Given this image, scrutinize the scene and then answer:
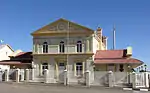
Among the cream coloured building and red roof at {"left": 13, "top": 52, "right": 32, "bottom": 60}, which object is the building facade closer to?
the cream coloured building

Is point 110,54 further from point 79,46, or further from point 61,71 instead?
point 61,71

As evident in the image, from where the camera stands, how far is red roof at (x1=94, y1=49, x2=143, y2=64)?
40.3m

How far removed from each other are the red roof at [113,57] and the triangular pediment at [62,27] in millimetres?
4630

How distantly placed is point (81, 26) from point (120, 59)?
7.25 meters

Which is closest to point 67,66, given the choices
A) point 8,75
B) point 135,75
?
point 8,75

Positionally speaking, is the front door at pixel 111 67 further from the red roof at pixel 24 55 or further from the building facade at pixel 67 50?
the red roof at pixel 24 55

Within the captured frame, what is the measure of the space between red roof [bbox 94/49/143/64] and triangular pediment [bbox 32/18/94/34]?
463 centimetres

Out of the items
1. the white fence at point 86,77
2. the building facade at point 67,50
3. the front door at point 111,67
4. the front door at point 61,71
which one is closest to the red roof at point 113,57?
the building facade at point 67,50

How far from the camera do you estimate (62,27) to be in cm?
4256

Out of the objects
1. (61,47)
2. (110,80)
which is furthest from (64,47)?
(110,80)

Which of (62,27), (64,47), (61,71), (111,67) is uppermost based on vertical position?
(62,27)

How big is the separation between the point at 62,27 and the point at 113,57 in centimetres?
861

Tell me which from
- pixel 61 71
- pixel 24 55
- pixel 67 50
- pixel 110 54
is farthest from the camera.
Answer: pixel 24 55

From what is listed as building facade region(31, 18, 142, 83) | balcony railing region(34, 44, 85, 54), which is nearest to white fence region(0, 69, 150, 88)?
building facade region(31, 18, 142, 83)
